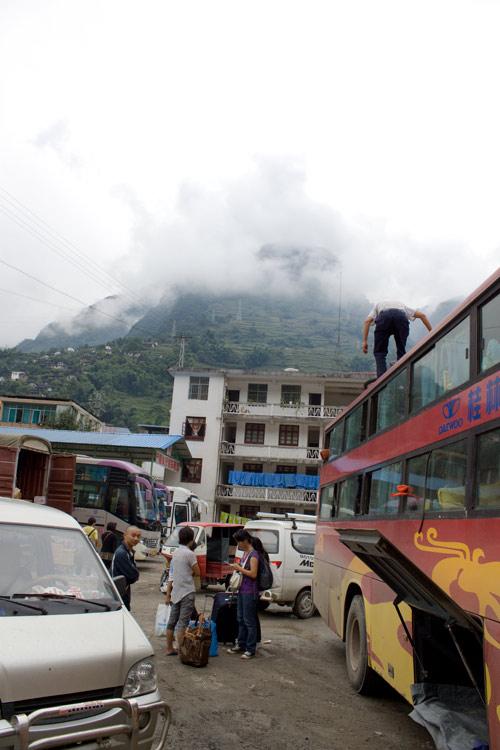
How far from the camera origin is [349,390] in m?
41.8

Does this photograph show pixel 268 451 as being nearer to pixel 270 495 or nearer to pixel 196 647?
pixel 270 495

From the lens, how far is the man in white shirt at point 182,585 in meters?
7.43

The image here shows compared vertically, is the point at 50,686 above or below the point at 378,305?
below

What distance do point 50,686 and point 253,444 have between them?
3675 centimetres

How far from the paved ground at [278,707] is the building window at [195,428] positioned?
31258 mm

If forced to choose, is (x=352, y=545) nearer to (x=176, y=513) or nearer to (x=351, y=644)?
(x=351, y=644)

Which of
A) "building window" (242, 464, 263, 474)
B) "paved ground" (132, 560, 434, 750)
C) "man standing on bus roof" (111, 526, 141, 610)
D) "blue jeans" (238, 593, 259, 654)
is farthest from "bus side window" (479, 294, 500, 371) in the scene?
"building window" (242, 464, 263, 474)

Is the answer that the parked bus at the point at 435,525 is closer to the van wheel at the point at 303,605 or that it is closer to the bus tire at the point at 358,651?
the bus tire at the point at 358,651

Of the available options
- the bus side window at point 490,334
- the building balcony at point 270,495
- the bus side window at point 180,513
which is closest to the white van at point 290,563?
the bus side window at point 490,334

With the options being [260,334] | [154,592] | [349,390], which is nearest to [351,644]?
[154,592]

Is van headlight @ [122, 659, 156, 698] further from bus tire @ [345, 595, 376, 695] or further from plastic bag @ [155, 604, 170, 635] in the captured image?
plastic bag @ [155, 604, 170, 635]

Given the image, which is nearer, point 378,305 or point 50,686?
point 50,686

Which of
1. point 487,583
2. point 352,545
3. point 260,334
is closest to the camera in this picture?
point 487,583

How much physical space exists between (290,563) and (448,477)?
8.04 metres
